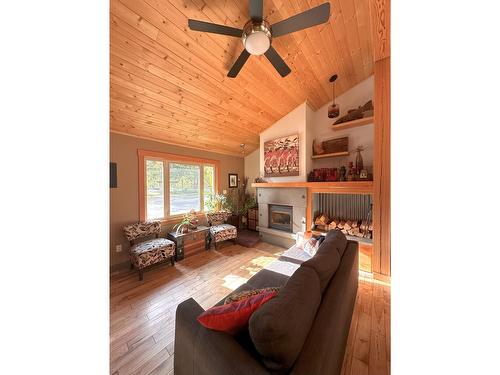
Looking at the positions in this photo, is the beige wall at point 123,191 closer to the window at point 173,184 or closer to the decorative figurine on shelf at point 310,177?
the window at point 173,184

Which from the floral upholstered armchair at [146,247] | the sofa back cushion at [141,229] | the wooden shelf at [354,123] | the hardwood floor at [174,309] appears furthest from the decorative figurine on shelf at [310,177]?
the sofa back cushion at [141,229]

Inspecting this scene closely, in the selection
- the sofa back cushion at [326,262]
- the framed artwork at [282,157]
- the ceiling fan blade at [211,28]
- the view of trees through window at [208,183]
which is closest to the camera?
the sofa back cushion at [326,262]

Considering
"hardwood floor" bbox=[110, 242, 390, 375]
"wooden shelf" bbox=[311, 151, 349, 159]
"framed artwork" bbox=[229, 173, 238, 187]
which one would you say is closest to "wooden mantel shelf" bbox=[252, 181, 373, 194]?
"wooden shelf" bbox=[311, 151, 349, 159]

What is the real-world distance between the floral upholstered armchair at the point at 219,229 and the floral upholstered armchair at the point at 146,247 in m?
0.84

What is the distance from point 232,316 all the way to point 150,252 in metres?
2.20

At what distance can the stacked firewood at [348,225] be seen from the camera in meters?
2.77

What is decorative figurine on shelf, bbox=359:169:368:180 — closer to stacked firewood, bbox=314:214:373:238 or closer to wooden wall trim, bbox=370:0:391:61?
stacked firewood, bbox=314:214:373:238

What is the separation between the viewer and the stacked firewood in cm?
277
